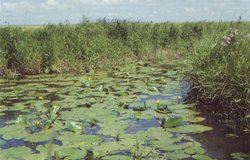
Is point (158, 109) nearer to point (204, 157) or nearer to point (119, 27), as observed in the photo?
point (204, 157)

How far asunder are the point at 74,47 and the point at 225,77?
6.29 metres

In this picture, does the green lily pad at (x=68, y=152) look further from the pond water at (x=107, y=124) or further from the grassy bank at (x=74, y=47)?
the grassy bank at (x=74, y=47)

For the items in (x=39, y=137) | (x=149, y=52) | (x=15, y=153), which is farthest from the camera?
(x=149, y=52)

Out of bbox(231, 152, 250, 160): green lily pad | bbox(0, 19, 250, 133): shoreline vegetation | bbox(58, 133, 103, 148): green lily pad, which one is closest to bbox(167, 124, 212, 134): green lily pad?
bbox(0, 19, 250, 133): shoreline vegetation

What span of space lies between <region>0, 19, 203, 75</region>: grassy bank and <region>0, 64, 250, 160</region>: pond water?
1.63 meters

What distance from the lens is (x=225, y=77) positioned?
18.7 ft

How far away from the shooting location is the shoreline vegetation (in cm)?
553

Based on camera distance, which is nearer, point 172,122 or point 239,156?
point 239,156

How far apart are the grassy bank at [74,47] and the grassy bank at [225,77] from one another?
4503mm

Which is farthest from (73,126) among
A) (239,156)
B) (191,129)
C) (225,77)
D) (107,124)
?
(225,77)

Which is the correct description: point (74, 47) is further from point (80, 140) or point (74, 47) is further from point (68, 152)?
point (68, 152)

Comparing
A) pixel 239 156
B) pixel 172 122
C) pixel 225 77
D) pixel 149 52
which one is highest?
pixel 225 77

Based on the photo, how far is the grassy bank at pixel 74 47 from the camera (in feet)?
32.9

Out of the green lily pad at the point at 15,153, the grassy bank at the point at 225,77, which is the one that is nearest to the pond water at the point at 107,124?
the green lily pad at the point at 15,153
